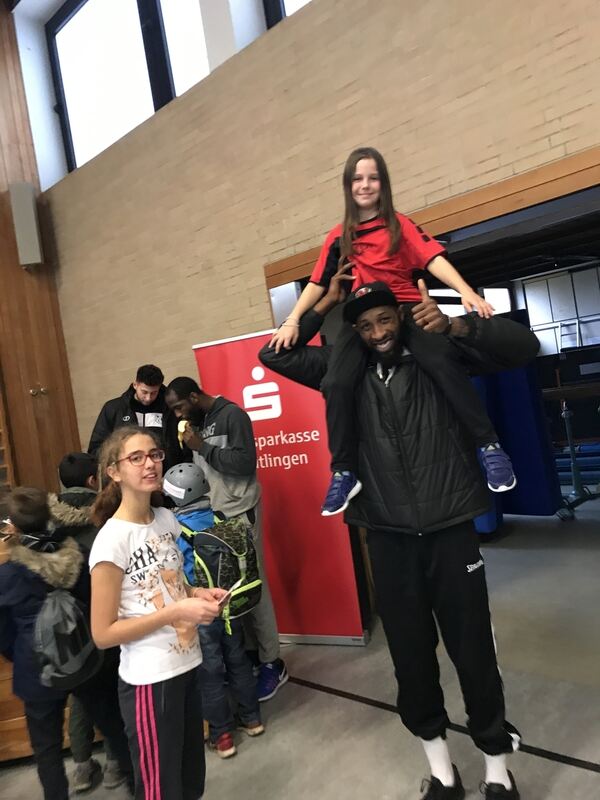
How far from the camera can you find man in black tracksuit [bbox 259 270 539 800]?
1908 mm

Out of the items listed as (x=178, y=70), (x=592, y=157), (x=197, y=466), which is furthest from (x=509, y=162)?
(x=178, y=70)

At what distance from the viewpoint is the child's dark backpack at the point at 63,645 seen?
80.7 inches

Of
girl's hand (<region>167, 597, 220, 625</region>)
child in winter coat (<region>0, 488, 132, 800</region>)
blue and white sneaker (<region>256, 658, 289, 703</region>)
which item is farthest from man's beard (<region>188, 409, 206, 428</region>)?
girl's hand (<region>167, 597, 220, 625</region>)

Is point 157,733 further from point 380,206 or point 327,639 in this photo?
point 327,639

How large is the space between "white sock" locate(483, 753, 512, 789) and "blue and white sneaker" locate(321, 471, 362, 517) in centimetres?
94

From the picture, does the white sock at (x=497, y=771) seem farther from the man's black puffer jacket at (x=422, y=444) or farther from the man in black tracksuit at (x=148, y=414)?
the man in black tracksuit at (x=148, y=414)

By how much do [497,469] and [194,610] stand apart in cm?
98

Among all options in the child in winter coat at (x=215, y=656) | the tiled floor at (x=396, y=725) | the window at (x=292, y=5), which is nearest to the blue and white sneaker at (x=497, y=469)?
the tiled floor at (x=396, y=725)

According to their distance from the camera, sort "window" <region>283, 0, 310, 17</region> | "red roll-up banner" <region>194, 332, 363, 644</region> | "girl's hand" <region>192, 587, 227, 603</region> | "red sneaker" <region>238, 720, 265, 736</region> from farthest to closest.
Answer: "window" <region>283, 0, 310, 17</region>
"red roll-up banner" <region>194, 332, 363, 644</region>
"red sneaker" <region>238, 720, 265, 736</region>
"girl's hand" <region>192, 587, 227, 603</region>

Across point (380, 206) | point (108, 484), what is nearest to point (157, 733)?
point (108, 484)

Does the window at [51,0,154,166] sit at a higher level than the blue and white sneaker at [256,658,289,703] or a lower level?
higher

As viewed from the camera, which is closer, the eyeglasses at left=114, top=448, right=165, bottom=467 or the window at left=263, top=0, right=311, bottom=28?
the eyeglasses at left=114, top=448, right=165, bottom=467

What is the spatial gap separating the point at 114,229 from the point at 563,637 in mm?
4565

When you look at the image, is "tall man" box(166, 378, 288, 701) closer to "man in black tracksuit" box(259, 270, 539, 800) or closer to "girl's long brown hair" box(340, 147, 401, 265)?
"man in black tracksuit" box(259, 270, 539, 800)
